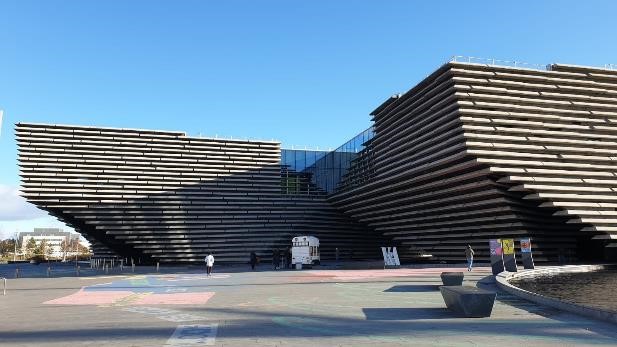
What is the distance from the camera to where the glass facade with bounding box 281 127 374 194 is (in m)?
56.9

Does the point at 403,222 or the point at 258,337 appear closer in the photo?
the point at 258,337

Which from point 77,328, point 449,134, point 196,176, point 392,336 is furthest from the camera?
point 196,176

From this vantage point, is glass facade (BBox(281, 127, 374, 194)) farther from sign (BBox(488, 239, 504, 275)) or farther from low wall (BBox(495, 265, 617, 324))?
sign (BBox(488, 239, 504, 275))

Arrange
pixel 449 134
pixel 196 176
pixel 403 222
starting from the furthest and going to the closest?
pixel 196 176, pixel 403 222, pixel 449 134

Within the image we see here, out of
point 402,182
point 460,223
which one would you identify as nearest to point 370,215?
point 402,182

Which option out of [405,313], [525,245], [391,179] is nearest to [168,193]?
[391,179]

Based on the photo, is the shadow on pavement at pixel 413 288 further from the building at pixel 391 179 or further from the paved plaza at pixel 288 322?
the building at pixel 391 179

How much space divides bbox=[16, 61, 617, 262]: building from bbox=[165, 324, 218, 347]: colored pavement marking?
2638cm

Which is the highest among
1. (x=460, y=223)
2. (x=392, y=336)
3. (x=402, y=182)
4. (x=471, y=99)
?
(x=471, y=99)

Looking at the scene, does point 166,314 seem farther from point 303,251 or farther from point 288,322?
point 303,251

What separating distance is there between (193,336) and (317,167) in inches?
2040

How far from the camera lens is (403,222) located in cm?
4612

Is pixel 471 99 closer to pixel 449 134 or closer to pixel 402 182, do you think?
pixel 449 134

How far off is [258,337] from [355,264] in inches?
1100
